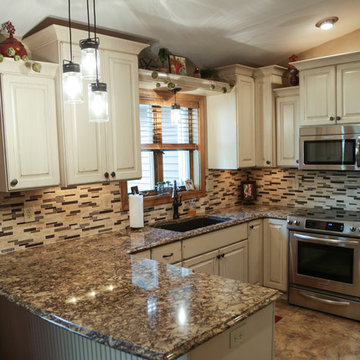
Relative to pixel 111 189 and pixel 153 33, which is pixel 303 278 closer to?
pixel 111 189

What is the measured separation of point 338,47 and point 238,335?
343 centimetres

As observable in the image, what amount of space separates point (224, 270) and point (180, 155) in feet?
4.28

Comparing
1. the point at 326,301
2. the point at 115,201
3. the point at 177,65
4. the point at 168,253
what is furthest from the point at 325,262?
the point at 177,65

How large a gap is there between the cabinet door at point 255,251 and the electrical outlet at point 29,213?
7.01 ft

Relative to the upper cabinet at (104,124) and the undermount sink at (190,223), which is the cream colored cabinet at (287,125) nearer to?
the undermount sink at (190,223)

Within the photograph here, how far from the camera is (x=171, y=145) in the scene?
391 centimetres

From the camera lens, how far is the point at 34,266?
233cm

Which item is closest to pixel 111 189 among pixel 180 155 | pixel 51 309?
pixel 180 155

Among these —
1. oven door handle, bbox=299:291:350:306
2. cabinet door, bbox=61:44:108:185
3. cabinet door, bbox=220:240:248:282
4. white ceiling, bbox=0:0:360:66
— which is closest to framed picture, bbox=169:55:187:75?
white ceiling, bbox=0:0:360:66

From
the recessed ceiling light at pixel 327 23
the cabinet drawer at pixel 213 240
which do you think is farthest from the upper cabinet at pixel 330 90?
the cabinet drawer at pixel 213 240

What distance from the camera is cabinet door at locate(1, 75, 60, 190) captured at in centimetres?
235

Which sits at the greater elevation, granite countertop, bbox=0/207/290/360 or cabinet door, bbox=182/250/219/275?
granite countertop, bbox=0/207/290/360

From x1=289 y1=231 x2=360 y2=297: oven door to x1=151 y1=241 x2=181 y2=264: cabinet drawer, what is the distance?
133 cm

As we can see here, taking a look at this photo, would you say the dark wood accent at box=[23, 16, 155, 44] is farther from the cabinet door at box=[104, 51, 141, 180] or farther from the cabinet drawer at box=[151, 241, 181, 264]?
the cabinet drawer at box=[151, 241, 181, 264]
